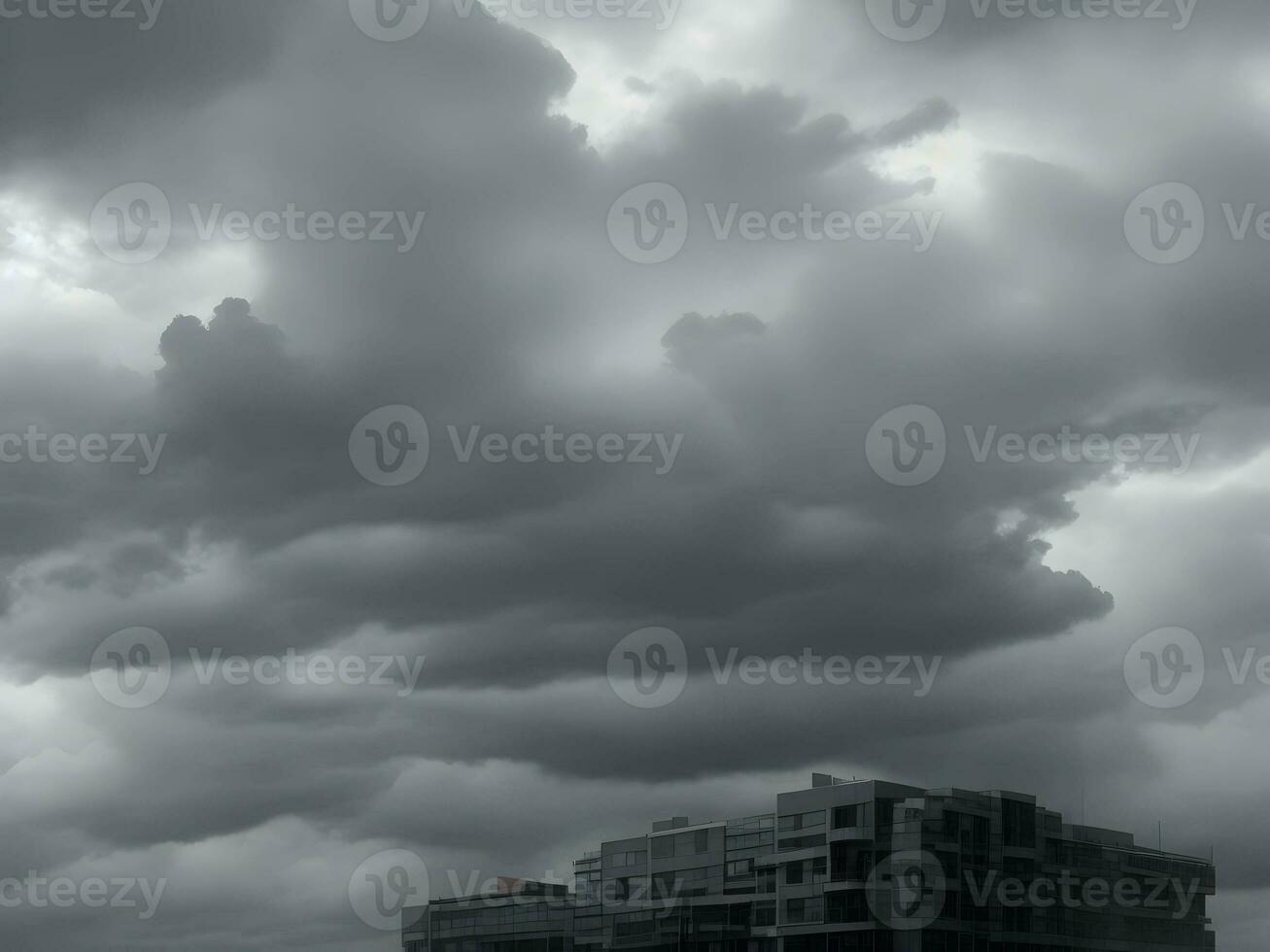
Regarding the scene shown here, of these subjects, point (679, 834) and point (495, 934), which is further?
point (679, 834)

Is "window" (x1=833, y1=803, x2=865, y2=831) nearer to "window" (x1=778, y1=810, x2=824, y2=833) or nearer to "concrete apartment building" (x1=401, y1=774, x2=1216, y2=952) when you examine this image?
"concrete apartment building" (x1=401, y1=774, x2=1216, y2=952)

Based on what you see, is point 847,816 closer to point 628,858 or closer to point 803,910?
point 803,910

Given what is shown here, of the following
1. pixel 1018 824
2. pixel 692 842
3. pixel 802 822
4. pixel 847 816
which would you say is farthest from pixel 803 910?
pixel 692 842

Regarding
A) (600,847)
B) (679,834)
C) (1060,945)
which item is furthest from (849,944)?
(600,847)

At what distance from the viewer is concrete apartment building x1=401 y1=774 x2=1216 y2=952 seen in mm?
146000

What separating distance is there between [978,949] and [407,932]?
240 ft

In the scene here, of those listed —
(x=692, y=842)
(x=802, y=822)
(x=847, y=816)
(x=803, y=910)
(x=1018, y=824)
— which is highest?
(x=847, y=816)

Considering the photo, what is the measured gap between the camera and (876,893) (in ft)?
480

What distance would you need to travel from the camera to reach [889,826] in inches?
5802

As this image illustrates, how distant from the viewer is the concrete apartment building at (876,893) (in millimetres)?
146000

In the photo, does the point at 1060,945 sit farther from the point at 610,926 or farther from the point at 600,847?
the point at 600,847

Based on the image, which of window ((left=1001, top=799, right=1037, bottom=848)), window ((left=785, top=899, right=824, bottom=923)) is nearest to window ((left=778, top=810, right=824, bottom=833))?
window ((left=785, top=899, right=824, bottom=923))

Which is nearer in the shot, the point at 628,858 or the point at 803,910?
the point at 803,910

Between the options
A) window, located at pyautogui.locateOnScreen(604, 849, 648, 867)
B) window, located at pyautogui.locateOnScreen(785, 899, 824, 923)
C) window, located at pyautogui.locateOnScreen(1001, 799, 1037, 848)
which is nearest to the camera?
window, located at pyautogui.locateOnScreen(785, 899, 824, 923)
